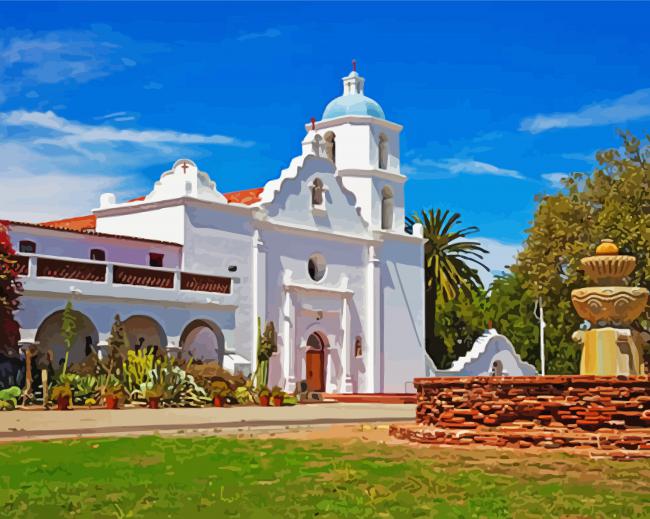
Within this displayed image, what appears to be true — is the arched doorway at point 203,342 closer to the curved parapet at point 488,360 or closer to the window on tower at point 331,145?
the window on tower at point 331,145

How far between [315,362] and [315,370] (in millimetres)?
346

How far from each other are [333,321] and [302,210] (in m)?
4.98

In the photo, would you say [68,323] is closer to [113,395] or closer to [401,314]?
[113,395]

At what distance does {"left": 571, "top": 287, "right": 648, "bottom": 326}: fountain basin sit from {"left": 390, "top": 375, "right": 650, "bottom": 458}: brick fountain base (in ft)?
16.7

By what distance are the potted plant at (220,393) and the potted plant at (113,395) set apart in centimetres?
314

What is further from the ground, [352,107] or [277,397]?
[352,107]

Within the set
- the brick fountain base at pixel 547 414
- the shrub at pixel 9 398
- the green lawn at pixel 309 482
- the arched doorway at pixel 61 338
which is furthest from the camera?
the arched doorway at pixel 61 338

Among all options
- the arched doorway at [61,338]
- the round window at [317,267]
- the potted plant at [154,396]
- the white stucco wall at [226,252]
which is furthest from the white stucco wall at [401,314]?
the potted plant at [154,396]

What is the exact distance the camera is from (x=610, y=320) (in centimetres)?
2061

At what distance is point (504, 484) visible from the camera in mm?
10734

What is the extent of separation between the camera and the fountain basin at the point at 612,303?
66.8 feet

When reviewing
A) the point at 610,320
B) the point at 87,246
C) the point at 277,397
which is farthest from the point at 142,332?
the point at 610,320

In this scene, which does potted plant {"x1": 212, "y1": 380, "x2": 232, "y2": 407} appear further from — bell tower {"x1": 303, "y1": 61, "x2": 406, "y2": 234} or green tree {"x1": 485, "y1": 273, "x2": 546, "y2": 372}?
green tree {"x1": 485, "y1": 273, "x2": 546, "y2": 372}

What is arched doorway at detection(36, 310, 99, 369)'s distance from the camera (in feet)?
115
